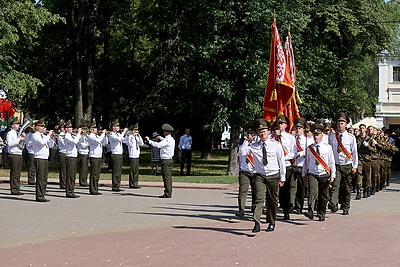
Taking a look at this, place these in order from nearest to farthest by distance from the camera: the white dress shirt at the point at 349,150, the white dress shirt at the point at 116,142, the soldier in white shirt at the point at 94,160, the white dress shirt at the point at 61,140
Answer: the white dress shirt at the point at 349,150 < the soldier in white shirt at the point at 94,160 < the white dress shirt at the point at 61,140 < the white dress shirt at the point at 116,142

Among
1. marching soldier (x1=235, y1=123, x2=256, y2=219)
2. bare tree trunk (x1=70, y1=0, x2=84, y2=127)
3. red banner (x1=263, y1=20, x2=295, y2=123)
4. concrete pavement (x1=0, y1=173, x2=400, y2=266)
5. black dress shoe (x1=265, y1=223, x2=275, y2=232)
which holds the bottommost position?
concrete pavement (x1=0, y1=173, x2=400, y2=266)

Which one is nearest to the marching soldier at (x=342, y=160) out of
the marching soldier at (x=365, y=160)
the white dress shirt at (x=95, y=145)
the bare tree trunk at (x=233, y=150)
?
the marching soldier at (x=365, y=160)

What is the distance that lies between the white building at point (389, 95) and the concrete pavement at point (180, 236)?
59567mm

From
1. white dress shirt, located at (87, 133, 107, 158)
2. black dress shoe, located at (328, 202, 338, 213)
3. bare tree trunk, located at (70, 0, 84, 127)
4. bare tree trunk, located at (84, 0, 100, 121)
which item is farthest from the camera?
bare tree trunk, located at (84, 0, 100, 121)

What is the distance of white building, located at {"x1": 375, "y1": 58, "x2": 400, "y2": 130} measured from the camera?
77.9 m

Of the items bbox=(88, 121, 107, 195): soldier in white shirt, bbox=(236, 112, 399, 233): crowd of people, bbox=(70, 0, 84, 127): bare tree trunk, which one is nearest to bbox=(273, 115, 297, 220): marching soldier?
bbox=(236, 112, 399, 233): crowd of people

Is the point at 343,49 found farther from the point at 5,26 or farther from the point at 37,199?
the point at 37,199

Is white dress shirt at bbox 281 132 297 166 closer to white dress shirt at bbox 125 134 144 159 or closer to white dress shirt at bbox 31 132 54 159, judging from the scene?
white dress shirt at bbox 31 132 54 159

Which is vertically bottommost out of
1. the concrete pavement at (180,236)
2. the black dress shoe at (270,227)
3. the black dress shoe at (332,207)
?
the concrete pavement at (180,236)

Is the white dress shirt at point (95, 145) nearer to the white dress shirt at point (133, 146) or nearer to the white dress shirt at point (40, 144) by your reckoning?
the white dress shirt at point (133, 146)

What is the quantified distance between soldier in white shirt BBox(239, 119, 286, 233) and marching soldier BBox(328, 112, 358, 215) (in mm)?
3412

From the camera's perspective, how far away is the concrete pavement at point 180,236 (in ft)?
35.5

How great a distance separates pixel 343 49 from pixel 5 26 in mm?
19718

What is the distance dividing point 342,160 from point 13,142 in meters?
9.52
